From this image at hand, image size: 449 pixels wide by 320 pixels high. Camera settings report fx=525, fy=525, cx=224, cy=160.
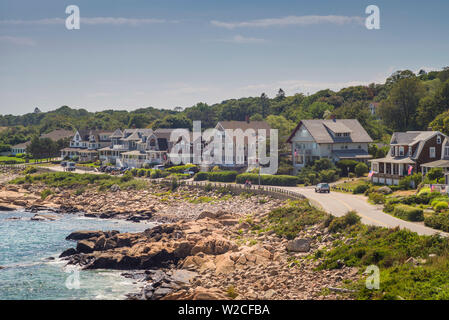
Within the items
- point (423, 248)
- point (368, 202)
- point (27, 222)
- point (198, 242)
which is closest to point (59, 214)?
point (27, 222)

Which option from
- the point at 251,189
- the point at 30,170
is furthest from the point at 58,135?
the point at 251,189

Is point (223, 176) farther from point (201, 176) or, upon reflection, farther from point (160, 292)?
point (160, 292)

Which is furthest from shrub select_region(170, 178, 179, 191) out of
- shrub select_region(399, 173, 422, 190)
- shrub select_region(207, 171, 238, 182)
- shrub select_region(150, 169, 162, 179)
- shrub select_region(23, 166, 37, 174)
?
shrub select_region(23, 166, 37, 174)

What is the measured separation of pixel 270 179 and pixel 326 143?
1075cm

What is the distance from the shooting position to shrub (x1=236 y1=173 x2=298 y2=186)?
6769 cm

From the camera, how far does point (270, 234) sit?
44.7m

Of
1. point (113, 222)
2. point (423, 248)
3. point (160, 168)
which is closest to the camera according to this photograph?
point (423, 248)

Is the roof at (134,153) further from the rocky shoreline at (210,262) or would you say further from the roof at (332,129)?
the rocky shoreline at (210,262)

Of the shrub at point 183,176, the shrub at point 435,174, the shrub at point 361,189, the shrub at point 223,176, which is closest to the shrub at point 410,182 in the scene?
the shrub at point 435,174

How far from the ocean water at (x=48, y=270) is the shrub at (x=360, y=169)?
28.2m

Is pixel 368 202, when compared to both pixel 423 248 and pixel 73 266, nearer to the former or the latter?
pixel 423 248

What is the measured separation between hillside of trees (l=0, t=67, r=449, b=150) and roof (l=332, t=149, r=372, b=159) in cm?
998

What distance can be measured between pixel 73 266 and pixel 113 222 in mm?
20058

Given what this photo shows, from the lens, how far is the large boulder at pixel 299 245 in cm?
3750
